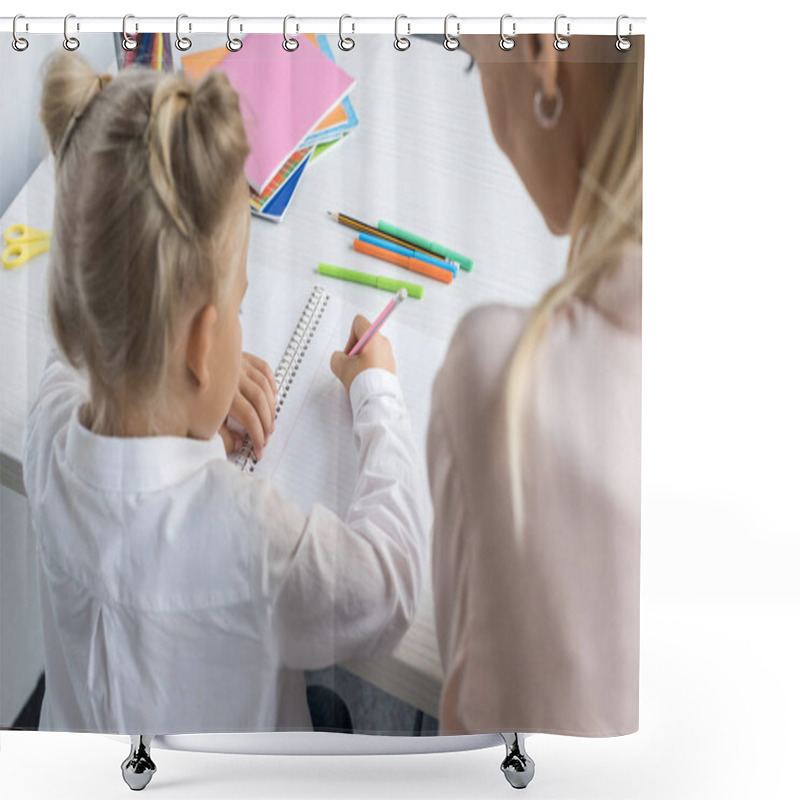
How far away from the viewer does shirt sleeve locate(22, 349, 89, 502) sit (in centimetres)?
166

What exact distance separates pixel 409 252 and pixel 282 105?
0.91 ft

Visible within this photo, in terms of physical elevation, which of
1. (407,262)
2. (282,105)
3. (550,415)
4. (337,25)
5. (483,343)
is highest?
(337,25)

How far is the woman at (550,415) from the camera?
1638mm

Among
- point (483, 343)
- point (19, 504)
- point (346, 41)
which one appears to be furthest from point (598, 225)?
point (19, 504)

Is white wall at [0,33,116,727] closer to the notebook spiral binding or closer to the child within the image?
the child

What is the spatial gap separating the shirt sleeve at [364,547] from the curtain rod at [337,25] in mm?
499

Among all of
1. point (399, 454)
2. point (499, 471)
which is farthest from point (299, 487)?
point (499, 471)

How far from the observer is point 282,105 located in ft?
5.38

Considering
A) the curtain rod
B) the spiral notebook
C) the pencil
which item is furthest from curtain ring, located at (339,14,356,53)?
the spiral notebook

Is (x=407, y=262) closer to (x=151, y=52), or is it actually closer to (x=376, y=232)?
(x=376, y=232)

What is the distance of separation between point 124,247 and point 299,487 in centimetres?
42

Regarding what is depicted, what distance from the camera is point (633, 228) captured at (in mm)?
1645

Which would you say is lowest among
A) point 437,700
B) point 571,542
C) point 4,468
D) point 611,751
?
point 611,751

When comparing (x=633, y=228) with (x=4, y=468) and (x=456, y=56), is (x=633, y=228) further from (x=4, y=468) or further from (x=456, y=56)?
(x=4, y=468)
